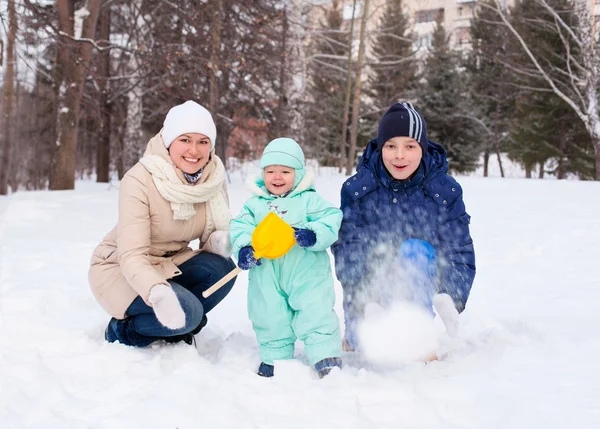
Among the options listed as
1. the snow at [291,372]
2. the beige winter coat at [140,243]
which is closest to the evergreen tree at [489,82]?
the snow at [291,372]

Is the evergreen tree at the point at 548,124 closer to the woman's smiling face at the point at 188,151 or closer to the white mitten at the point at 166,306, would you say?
the woman's smiling face at the point at 188,151

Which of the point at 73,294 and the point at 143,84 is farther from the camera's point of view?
the point at 143,84

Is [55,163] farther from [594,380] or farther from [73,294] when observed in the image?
[594,380]

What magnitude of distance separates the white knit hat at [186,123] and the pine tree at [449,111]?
1506cm

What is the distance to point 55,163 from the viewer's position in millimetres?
8852

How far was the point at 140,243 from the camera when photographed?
7.57 feet

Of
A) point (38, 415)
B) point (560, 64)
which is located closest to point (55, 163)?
point (38, 415)

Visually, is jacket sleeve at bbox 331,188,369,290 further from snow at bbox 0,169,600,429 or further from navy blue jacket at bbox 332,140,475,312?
snow at bbox 0,169,600,429

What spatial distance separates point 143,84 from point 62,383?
9.04 metres

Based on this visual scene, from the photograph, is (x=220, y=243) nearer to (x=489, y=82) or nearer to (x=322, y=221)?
(x=322, y=221)

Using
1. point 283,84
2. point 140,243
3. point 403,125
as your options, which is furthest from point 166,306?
point 283,84

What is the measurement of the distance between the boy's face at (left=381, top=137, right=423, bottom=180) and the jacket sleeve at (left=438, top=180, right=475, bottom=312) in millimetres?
208

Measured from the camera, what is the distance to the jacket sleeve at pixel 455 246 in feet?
7.82

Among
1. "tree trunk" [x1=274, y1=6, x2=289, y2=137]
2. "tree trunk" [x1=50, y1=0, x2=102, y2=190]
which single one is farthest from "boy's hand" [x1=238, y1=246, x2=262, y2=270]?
"tree trunk" [x1=274, y1=6, x2=289, y2=137]
